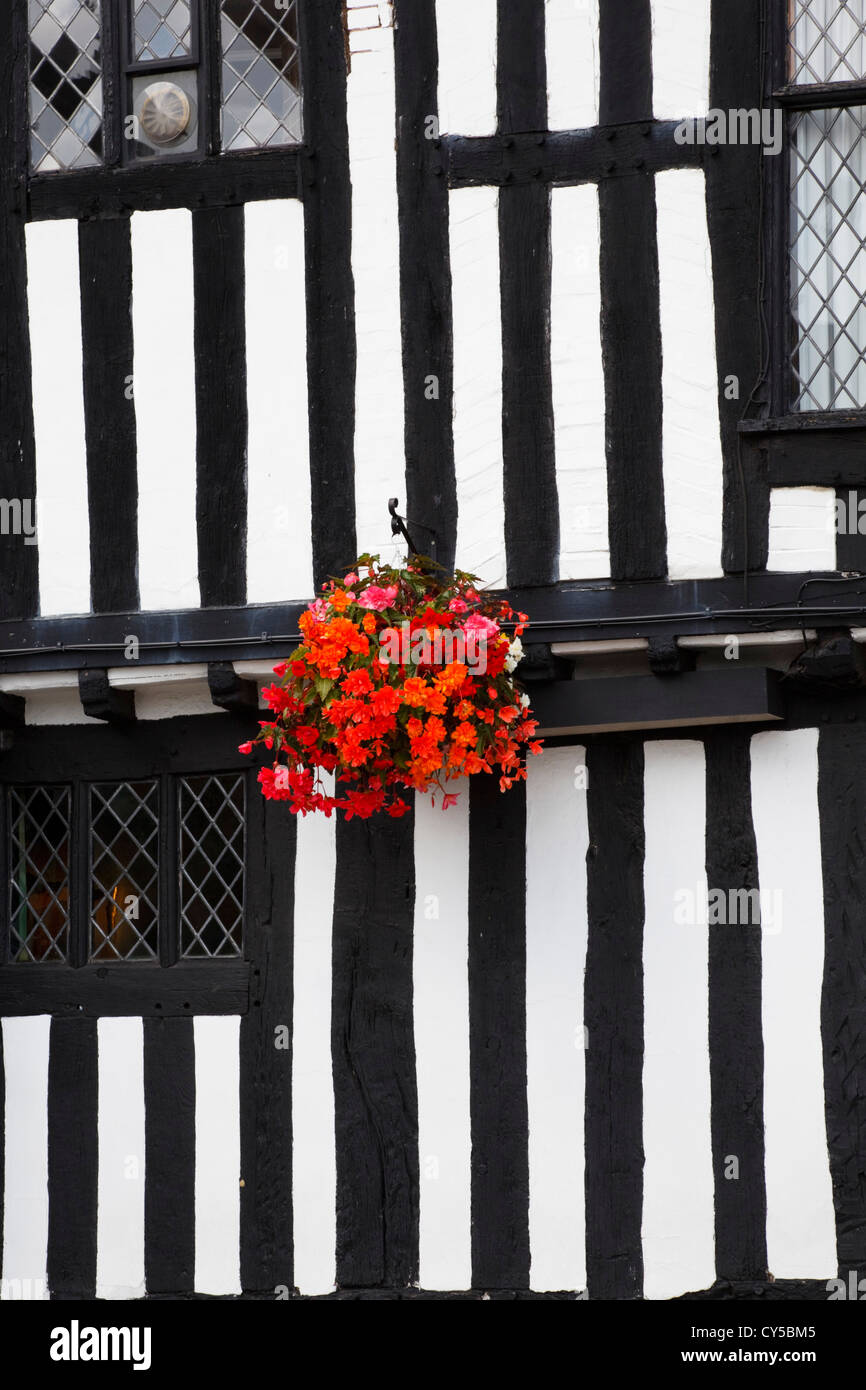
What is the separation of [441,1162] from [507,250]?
11.7 feet

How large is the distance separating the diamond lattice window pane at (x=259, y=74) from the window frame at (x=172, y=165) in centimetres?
4

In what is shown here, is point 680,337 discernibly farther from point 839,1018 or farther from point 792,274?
point 839,1018

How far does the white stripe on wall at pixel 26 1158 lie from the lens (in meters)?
7.04

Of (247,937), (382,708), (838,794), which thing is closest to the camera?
(382,708)

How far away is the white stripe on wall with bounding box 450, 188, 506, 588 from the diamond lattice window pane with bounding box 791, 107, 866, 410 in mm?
1159

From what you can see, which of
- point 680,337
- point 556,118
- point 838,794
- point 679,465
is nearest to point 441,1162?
point 838,794

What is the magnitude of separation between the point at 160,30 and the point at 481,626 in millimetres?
3019

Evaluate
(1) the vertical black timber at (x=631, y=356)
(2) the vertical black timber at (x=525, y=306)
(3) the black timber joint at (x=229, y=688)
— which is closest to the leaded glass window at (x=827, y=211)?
(1) the vertical black timber at (x=631, y=356)

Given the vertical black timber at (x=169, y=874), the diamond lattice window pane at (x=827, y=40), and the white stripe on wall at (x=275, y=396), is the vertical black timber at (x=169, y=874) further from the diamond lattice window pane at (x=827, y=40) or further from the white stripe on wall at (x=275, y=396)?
the diamond lattice window pane at (x=827, y=40)

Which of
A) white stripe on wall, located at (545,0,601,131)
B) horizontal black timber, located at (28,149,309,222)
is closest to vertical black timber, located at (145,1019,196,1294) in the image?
horizontal black timber, located at (28,149,309,222)

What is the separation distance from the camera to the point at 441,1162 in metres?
6.72

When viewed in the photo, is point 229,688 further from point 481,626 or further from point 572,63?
point 572,63

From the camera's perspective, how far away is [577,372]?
6727 millimetres

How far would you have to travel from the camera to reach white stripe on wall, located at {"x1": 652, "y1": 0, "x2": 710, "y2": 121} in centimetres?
665
